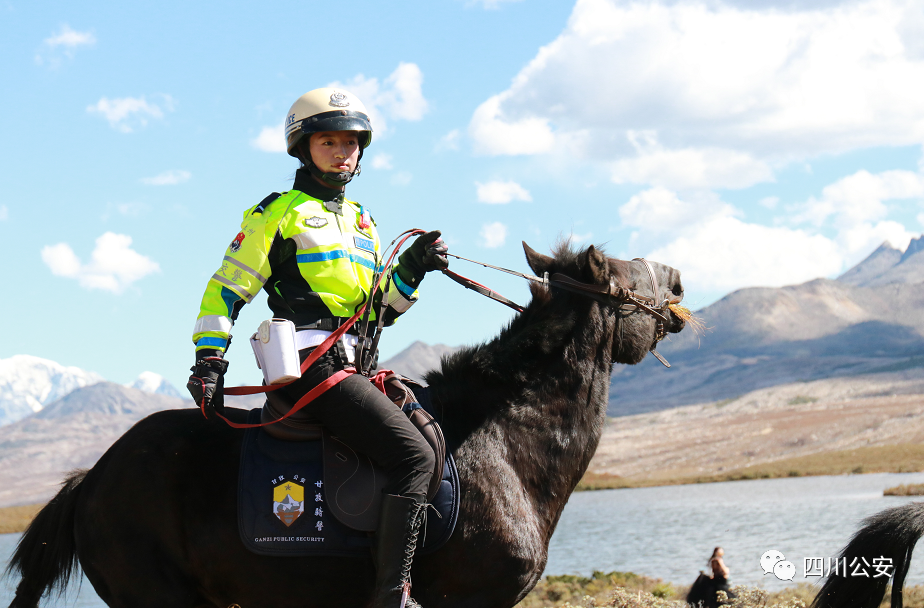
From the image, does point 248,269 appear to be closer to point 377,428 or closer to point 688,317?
point 377,428

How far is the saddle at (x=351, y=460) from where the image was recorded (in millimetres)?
Result: 4820

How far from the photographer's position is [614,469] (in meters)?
119

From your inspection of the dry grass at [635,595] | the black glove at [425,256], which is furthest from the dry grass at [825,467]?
the black glove at [425,256]

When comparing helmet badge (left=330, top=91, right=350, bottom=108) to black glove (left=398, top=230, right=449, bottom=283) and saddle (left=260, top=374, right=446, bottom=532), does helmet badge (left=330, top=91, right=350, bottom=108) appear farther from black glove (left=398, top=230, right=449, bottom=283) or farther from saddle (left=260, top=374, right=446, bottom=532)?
saddle (left=260, top=374, right=446, bottom=532)

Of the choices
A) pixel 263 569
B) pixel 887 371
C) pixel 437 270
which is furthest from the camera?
pixel 887 371

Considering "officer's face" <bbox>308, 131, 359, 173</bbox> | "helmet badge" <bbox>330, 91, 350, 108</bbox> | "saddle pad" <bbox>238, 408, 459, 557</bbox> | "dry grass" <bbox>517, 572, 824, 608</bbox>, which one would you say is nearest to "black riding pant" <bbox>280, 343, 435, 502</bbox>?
"saddle pad" <bbox>238, 408, 459, 557</bbox>

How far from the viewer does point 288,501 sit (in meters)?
4.84

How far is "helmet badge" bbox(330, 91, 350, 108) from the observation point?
5.31 metres

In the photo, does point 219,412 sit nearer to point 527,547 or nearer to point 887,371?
point 527,547

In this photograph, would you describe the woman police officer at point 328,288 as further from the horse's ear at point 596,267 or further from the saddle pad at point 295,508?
the horse's ear at point 596,267

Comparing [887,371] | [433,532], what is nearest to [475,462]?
[433,532]

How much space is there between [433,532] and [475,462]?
0.53 m

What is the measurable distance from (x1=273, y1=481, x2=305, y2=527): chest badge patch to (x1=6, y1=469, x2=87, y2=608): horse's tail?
A: 1453 mm

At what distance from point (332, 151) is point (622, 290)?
7.27 feet
